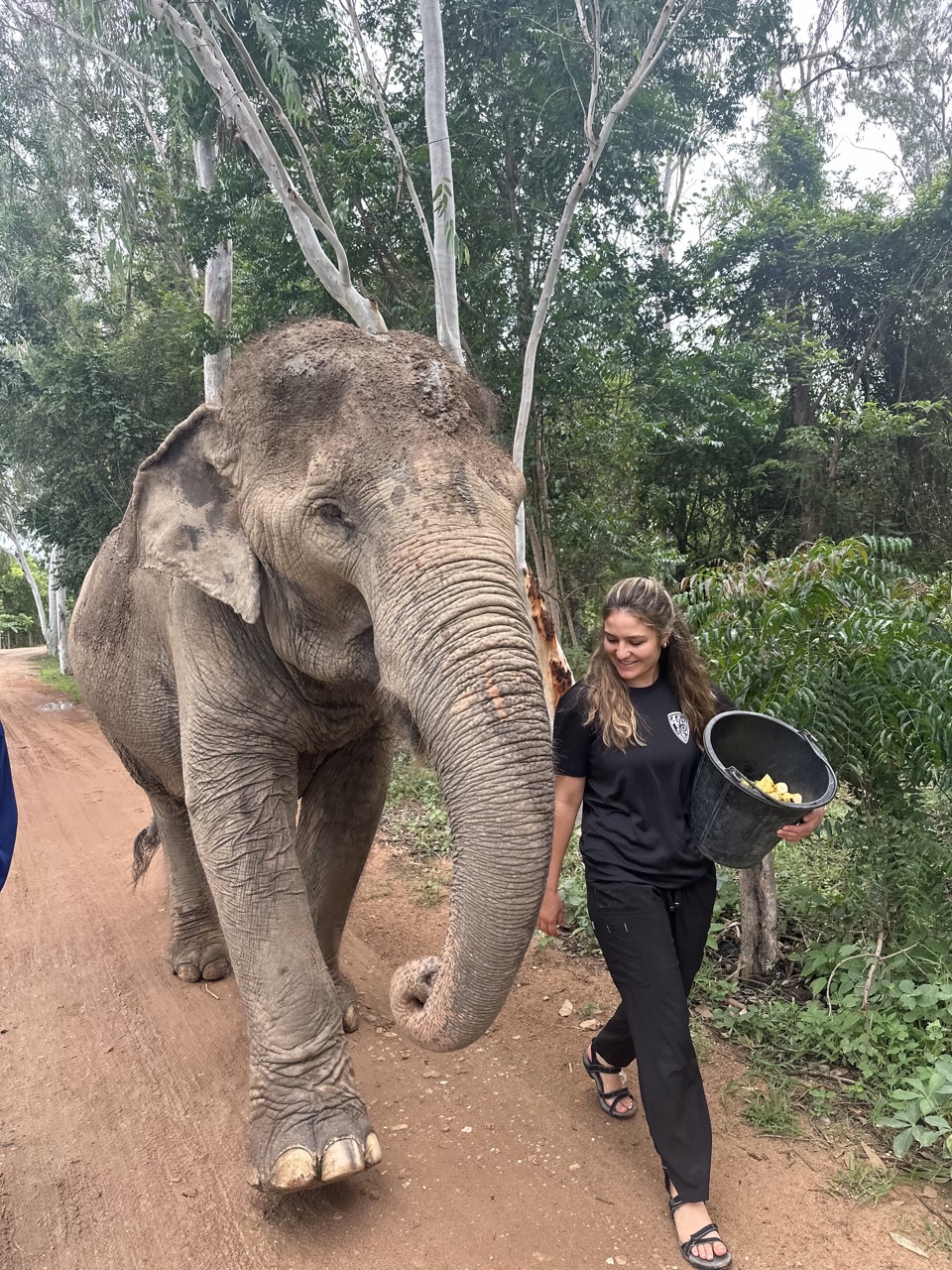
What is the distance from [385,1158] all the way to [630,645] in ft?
6.94

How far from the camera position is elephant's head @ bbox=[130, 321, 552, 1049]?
7.14 feet

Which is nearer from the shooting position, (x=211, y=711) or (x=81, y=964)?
(x=211, y=711)

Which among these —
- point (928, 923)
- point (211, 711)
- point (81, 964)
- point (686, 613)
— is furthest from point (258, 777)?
point (928, 923)

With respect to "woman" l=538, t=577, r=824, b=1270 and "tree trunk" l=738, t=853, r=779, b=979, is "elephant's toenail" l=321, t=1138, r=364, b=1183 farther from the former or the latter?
"tree trunk" l=738, t=853, r=779, b=979

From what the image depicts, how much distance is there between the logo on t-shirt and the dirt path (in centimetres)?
154

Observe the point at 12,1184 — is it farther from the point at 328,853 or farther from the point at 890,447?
the point at 890,447

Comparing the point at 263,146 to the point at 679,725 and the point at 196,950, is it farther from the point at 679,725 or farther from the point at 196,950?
the point at 679,725

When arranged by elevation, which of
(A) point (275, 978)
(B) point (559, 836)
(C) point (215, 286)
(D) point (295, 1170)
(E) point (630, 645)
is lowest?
(D) point (295, 1170)

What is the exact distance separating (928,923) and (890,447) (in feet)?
40.1

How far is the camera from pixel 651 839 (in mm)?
2754

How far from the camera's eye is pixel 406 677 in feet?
7.65

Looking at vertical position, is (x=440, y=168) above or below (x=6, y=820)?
above

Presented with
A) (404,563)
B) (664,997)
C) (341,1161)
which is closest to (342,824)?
(341,1161)

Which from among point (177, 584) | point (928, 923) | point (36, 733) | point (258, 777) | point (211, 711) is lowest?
point (36, 733)
